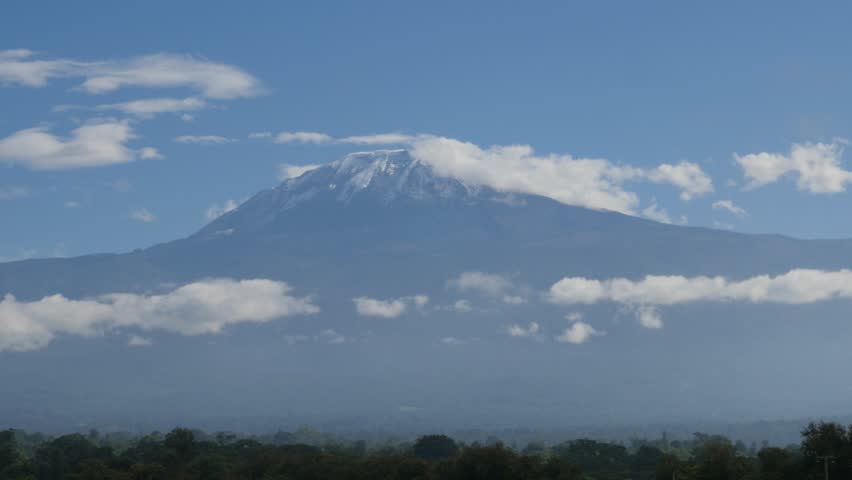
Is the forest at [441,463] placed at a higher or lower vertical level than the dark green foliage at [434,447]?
lower

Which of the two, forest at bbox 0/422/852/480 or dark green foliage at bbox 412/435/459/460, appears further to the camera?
dark green foliage at bbox 412/435/459/460

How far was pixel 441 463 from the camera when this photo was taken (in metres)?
77.9

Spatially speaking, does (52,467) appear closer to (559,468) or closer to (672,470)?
(559,468)

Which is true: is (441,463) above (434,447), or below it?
below

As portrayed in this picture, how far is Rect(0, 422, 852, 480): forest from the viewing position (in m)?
64.4

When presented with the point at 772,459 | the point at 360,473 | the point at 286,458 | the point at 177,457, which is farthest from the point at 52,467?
the point at 772,459

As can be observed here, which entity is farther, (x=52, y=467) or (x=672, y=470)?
(x=52, y=467)

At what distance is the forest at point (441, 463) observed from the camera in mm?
64438

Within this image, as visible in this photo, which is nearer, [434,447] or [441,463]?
[441,463]

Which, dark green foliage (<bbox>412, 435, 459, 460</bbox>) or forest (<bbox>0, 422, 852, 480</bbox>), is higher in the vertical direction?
dark green foliage (<bbox>412, 435, 459, 460</bbox>)

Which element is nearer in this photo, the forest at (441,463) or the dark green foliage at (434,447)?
the forest at (441,463)

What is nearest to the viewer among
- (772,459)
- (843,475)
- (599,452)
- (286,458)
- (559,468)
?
(843,475)

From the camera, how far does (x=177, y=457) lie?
99.6 meters

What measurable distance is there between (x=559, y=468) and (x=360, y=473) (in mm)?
12118
